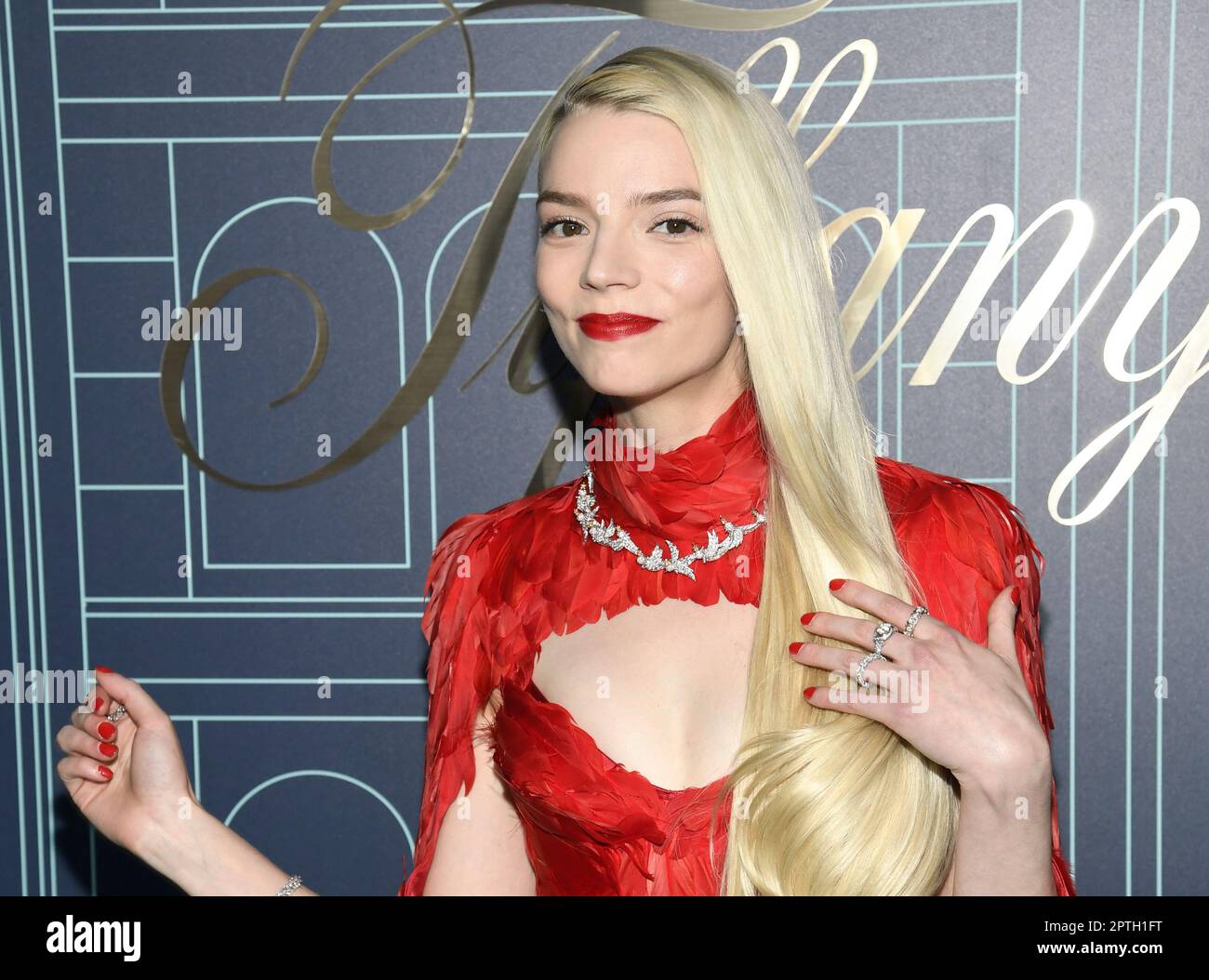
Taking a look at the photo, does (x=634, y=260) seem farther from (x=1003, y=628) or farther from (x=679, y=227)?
(x=1003, y=628)

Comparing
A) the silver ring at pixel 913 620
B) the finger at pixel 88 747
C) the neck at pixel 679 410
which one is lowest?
the finger at pixel 88 747

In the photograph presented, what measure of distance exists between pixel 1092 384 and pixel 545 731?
1.03 metres

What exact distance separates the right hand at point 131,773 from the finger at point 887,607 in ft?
2.48

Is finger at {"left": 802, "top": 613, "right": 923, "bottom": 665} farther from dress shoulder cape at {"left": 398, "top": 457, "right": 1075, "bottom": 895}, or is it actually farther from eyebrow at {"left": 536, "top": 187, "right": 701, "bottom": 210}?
eyebrow at {"left": 536, "top": 187, "right": 701, "bottom": 210}

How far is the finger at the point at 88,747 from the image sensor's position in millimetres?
1245

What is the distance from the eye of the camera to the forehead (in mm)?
1260

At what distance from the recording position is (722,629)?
1.36m

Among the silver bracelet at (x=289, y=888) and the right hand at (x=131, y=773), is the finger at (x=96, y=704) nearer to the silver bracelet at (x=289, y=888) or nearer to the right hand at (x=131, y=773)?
the right hand at (x=131, y=773)

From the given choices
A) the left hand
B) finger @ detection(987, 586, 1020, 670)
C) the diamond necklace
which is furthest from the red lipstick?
finger @ detection(987, 586, 1020, 670)

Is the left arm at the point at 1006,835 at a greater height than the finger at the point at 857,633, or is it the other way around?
the finger at the point at 857,633

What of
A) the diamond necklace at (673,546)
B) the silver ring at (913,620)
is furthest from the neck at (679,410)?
the silver ring at (913,620)

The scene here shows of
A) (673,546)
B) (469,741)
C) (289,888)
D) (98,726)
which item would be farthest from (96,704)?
(673,546)
